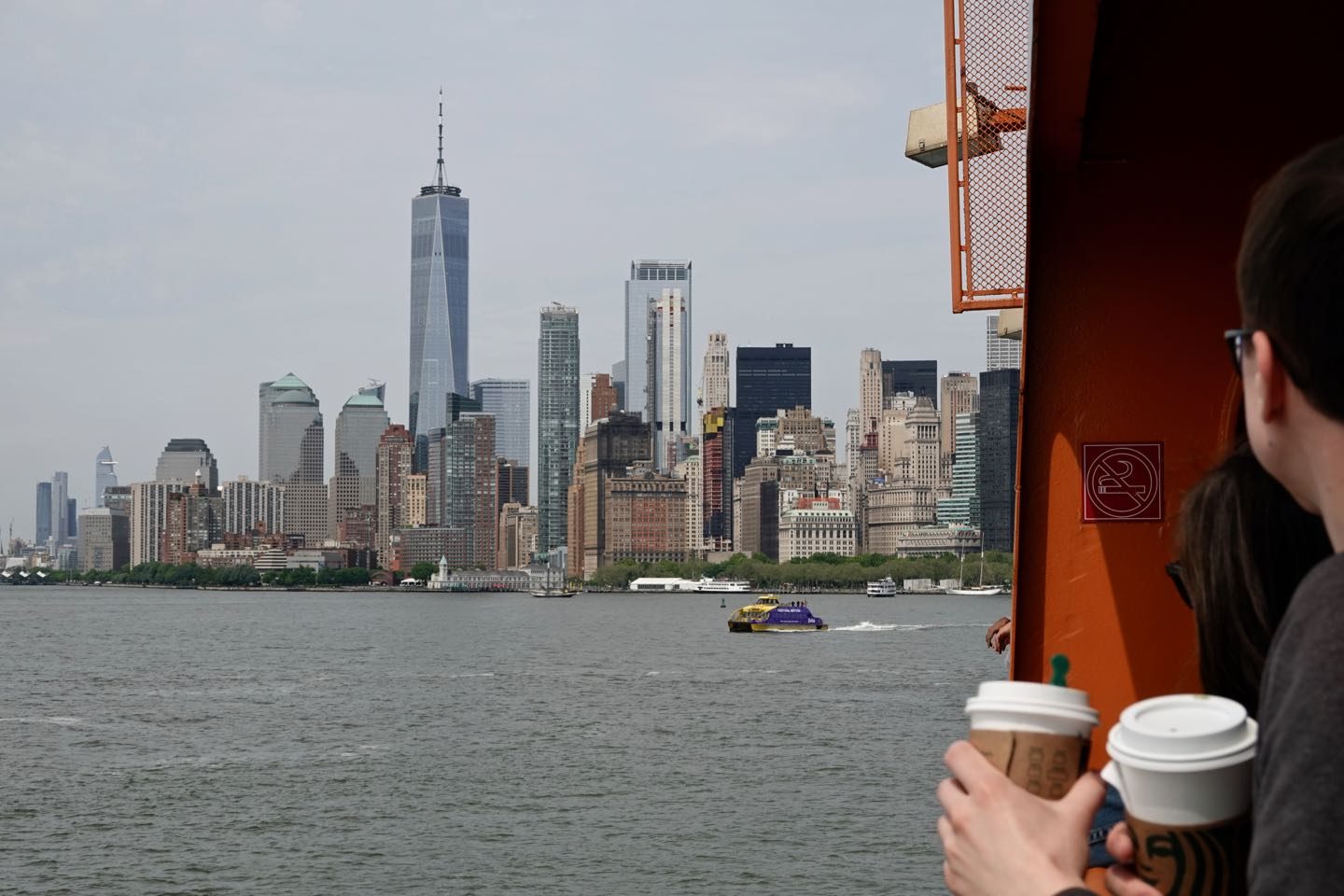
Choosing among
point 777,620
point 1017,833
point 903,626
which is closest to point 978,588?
point 903,626

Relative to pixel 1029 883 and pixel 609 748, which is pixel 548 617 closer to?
pixel 609 748

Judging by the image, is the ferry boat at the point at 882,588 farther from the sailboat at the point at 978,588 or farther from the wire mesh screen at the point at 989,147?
the wire mesh screen at the point at 989,147

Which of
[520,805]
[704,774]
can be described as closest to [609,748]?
[704,774]

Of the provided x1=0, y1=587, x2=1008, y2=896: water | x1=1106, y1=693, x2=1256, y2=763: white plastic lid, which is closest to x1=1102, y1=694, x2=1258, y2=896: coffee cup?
x1=1106, y1=693, x2=1256, y2=763: white plastic lid

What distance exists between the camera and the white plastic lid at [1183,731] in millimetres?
1568

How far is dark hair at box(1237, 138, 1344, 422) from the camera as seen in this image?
4.68ft

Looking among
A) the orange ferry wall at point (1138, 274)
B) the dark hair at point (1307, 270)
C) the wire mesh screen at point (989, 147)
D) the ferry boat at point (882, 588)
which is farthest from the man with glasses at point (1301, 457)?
the ferry boat at point (882, 588)

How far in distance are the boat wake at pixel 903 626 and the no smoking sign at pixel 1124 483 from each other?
9303 centimetres

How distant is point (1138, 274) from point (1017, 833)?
172 inches

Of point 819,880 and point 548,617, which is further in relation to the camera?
point 548,617

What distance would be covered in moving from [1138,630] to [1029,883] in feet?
13.8

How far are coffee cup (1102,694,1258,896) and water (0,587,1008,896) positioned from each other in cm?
2178

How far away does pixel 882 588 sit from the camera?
177m

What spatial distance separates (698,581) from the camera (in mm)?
195625
